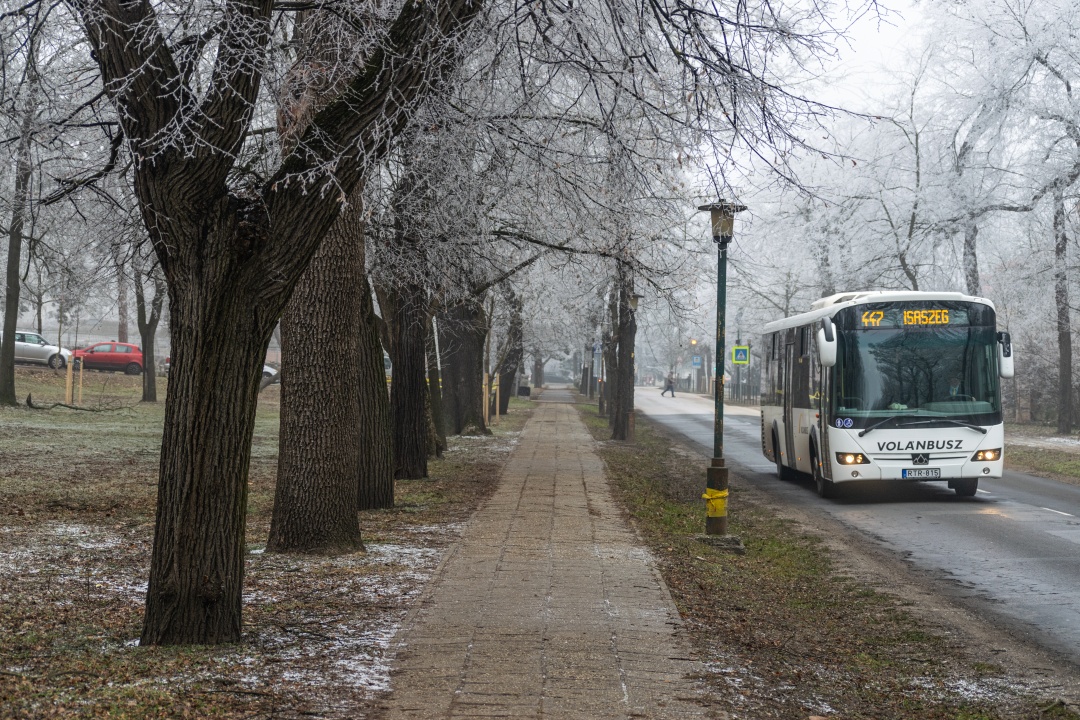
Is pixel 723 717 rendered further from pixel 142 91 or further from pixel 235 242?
pixel 142 91

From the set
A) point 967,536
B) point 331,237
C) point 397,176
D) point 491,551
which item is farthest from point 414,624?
point 397,176

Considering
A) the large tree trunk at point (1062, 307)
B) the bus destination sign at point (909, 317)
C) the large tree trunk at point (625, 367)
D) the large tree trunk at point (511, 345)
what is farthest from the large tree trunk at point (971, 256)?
the bus destination sign at point (909, 317)

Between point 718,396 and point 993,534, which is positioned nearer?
point 718,396

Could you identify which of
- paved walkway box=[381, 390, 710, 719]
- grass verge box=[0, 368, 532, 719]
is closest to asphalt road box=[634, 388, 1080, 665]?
paved walkway box=[381, 390, 710, 719]

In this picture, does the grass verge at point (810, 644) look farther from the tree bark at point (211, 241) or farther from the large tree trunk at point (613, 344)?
the large tree trunk at point (613, 344)

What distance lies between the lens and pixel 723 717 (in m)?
5.37

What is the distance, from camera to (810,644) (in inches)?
300

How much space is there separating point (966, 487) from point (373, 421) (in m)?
9.18

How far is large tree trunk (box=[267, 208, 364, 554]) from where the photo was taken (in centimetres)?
1015

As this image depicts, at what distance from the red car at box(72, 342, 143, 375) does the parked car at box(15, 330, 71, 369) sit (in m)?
1.93

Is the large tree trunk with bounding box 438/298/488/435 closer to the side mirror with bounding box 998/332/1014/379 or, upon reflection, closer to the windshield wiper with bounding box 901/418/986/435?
the windshield wiper with bounding box 901/418/986/435

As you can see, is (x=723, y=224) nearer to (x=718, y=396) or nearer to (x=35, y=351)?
(x=718, y=396)

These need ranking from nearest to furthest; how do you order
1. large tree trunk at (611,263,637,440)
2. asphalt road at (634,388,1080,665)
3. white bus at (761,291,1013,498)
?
asphalt road at (634,388,1080,665) → white bus at (761,291,1013,498) → large tree trunk at (611,263,637,440)

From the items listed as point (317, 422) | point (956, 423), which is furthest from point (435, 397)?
point (317, 422)
